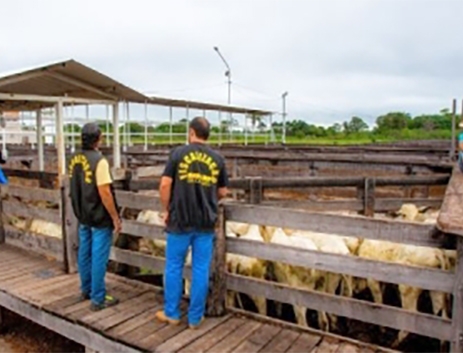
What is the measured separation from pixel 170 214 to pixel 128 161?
4689mm

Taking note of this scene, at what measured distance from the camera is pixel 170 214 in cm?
315

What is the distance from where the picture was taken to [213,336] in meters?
3.07

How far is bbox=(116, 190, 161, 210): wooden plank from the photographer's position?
379 cm

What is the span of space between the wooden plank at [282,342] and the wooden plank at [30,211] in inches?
104

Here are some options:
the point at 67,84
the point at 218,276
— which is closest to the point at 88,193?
the point at 218,276

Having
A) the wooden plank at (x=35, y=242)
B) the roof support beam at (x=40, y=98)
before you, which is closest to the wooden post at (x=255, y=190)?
the wooden plank at (x=35, y=242)

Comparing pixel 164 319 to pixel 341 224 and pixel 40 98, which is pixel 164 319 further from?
pixel 40 98

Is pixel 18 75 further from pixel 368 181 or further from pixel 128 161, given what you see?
pixel 368 181

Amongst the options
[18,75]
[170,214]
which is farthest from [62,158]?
[170,214]

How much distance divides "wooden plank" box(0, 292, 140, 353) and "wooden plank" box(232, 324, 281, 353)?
71 cm

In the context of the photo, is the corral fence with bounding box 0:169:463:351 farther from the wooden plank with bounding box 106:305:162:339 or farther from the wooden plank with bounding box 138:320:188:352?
the wooden plank with bounding box 106:305:162:339

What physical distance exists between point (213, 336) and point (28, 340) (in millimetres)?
2397

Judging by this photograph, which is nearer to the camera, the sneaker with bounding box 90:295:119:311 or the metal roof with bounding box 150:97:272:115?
the sneaker with bounding box 90:295:119:311

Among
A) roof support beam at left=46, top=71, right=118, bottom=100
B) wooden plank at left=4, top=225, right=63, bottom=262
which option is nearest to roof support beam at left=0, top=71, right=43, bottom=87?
roof support beam at left=46, top=71, right=118, bottom=100
